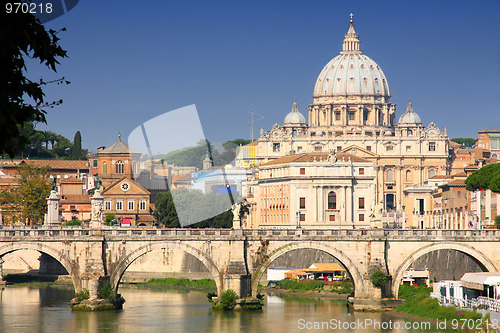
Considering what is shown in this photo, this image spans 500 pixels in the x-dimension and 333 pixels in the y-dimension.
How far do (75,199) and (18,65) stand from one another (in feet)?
359

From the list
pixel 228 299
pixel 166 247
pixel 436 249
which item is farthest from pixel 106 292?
pixel 436 249

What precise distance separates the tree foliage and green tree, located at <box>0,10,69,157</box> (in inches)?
2550

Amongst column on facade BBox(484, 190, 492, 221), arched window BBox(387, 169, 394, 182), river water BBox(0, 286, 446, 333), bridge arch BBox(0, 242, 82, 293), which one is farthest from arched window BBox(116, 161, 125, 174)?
bridge arch BBox(0, 242, 82, 293)

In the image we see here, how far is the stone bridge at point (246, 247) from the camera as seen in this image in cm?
5688

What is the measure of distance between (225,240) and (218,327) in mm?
7958

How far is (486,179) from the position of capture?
281 ft

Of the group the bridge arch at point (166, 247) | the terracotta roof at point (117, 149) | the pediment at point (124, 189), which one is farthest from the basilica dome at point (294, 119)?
the bridge arch at point (166, 247)

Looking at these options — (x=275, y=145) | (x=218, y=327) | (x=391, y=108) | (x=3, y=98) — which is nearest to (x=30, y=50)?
(x=3, y=98)

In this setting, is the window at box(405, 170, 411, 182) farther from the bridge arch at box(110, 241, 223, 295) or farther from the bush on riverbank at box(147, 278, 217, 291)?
the bridge arch at box(110, 241, 223, 295)

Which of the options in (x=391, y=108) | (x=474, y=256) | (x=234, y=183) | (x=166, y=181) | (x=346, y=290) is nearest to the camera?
(x=474, y=256)

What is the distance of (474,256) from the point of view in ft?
189

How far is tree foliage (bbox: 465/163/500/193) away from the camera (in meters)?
78.2

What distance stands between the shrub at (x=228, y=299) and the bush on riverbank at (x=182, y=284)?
21717mm

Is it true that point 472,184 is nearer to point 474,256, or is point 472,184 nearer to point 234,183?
point 474,256
